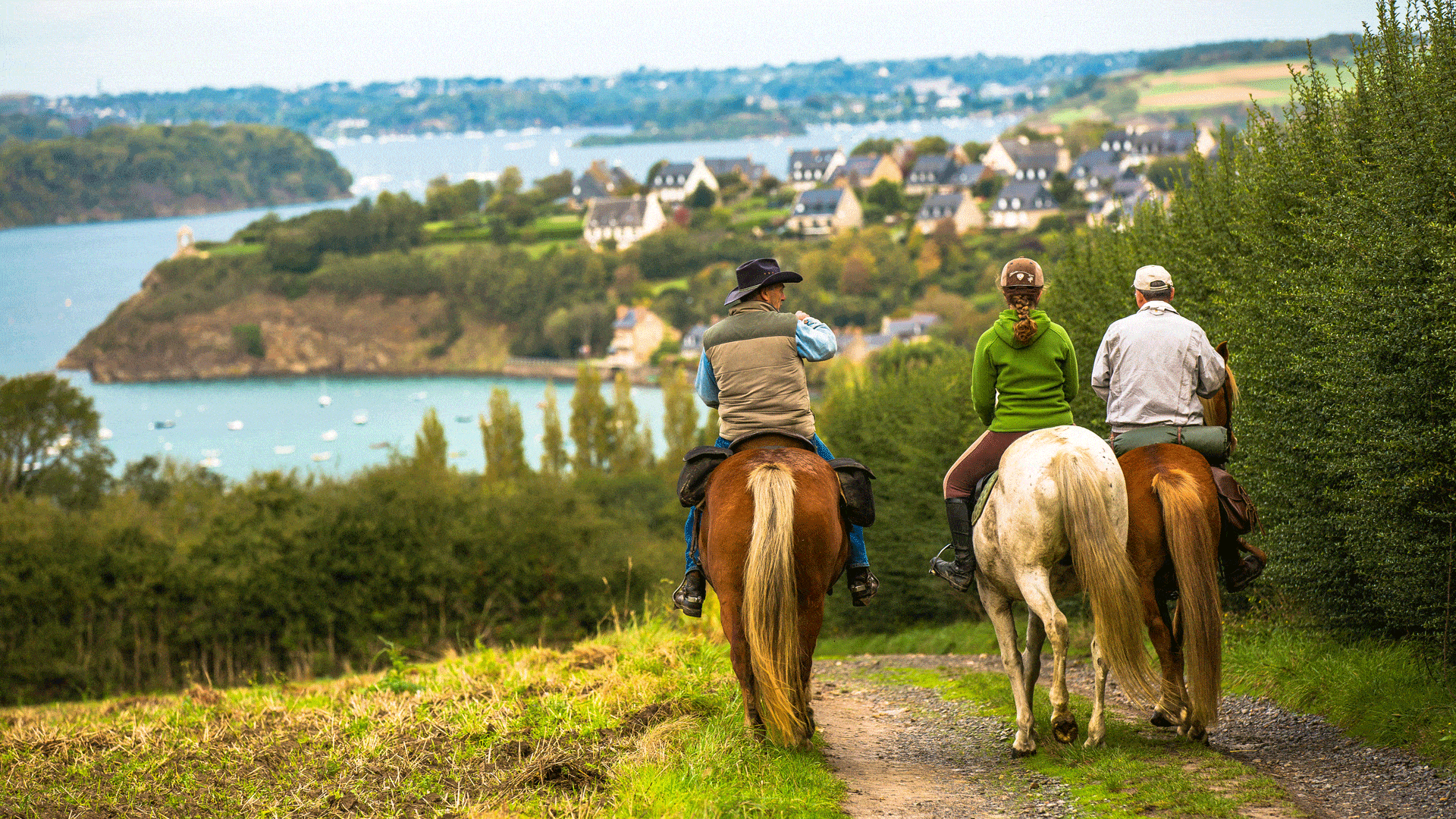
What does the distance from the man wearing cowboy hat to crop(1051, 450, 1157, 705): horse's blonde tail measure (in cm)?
130

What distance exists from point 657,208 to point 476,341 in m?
37.5

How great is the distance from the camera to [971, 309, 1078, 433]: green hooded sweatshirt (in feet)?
24.0

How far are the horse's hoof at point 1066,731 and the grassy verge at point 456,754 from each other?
1.40 m

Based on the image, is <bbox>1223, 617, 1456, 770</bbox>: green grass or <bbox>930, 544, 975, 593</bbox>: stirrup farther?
<bbox>930, 544, 975, 593</bbox>: stirrup

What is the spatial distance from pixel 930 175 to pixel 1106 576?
180 m

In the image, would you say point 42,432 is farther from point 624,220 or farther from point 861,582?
point 624,220

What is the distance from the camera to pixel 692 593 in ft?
25.1

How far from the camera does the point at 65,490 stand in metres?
64.4

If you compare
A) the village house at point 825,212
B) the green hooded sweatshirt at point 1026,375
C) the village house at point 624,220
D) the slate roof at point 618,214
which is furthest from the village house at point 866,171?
the green hooded sweatshirt at point 1026,375

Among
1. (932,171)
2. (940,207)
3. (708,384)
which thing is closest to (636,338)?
(940,207)

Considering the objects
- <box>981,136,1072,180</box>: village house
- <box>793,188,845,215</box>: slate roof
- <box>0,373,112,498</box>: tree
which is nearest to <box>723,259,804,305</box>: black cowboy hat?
<box>0,373,112,498</box>: tree

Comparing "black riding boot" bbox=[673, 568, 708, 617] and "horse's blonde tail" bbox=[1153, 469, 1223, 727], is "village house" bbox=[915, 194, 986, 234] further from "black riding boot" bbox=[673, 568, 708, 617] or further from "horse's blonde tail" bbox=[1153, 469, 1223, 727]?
"horse's blonde tail" bbox=[1153, 469, 1223, 727]

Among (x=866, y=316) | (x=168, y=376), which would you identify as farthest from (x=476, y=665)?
(x=168, y=376)

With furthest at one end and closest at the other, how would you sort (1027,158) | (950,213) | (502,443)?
(1027,158) → (950,213) → (502,443)
